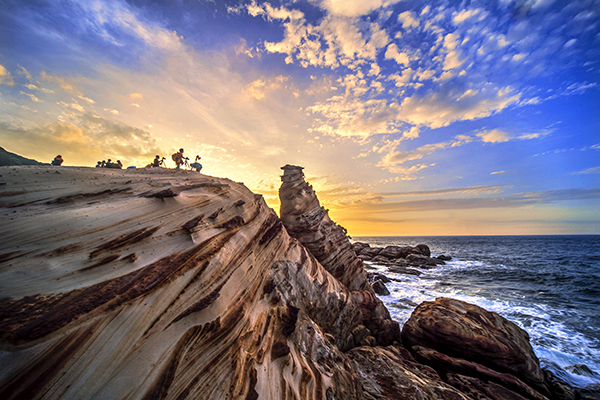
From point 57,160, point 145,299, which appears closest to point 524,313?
point 145,299

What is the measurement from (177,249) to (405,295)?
794 inches

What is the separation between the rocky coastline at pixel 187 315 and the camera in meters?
3.34

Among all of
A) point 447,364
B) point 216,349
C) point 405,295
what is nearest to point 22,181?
point 216,349

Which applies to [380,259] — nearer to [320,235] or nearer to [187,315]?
[320,235]

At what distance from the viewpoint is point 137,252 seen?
4699 mm

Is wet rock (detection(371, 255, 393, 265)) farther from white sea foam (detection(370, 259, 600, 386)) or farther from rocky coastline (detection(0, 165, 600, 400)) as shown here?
rocky coastline (detection(0, 165, 600, 400))

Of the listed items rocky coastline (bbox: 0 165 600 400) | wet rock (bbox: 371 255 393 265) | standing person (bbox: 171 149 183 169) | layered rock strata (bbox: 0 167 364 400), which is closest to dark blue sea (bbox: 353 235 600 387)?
rocky coastline (bbox: 0 165 600 400)

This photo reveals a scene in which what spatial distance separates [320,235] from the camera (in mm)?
12828

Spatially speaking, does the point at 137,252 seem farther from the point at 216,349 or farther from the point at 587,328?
the point at 587,328

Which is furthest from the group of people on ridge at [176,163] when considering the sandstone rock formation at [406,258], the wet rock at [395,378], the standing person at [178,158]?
the sandstone rock formation at [406,258]

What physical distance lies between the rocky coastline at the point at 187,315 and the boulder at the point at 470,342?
5cm

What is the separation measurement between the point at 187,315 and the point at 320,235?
8988mm

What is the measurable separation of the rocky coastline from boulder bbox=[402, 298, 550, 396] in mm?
47

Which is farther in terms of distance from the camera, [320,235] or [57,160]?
[320,235]
